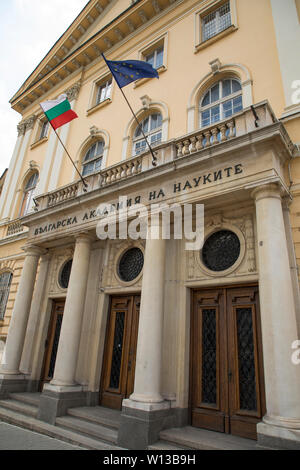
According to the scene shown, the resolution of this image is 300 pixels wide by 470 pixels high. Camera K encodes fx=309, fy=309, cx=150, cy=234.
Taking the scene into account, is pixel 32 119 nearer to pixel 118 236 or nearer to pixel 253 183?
pixel 118 236

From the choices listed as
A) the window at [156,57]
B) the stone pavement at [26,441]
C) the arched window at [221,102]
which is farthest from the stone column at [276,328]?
the window at [156,57]

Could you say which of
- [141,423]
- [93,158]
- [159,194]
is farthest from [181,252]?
[93,158]

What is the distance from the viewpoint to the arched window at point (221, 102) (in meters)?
9.17

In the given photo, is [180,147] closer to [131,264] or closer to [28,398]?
[131,264]

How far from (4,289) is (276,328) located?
12285 millimetres

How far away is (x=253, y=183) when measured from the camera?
6281 mm

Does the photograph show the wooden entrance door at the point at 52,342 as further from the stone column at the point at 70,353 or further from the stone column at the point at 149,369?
the stone column at the point at 149,369

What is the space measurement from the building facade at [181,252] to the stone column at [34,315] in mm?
43

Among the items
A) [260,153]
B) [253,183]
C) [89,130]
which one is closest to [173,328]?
[253,183]

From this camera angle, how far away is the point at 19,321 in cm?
1040

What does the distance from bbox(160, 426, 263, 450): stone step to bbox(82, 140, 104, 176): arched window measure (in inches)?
378

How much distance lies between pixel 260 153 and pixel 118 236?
16.2 ft

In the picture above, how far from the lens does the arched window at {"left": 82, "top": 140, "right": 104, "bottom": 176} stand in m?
12.6

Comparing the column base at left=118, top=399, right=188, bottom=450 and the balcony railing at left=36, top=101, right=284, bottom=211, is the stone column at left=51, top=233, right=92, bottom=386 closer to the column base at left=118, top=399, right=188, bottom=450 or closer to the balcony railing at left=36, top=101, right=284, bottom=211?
the balcony railing at left=36, top=101, right=284, bottom=211
